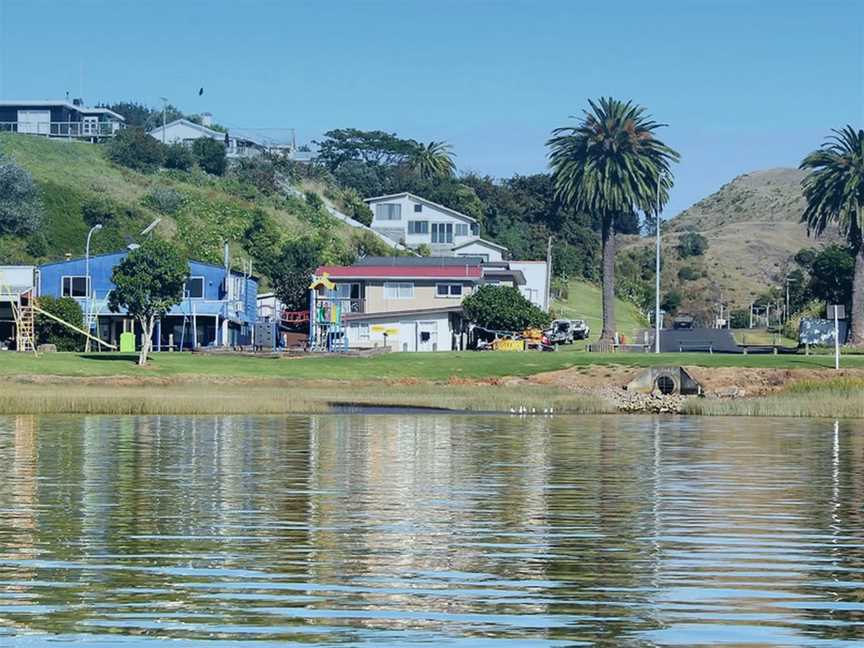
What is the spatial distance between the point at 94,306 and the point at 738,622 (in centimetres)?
10058

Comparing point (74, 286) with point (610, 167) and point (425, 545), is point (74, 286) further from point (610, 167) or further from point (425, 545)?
point (425, 545)

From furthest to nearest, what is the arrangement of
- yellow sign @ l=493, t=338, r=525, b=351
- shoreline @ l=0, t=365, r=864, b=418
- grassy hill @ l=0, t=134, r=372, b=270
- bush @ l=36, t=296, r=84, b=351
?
grassy hill @ l=0, t=134, r=372, b=270 < yellow sign @ l=493, t=338, r=525, b=351 < bush @ l=36, t=296, r=84, b=351 < shoreline @ l=0, t=365, r=864, b=418

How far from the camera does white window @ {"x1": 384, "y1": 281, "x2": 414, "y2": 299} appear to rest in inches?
4978

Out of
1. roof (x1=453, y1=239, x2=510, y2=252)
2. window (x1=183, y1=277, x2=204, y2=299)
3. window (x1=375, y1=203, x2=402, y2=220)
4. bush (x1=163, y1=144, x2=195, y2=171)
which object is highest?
bush (x1=163, y1=144, x2=195, y2=171)

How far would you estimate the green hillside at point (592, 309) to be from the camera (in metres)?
157

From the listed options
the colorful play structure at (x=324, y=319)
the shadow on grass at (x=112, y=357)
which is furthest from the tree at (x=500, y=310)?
the shadow on grass at (x=112, y=357)

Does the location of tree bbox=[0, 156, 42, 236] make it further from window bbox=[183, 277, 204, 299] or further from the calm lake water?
the calm lake water

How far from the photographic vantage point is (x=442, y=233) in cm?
17825

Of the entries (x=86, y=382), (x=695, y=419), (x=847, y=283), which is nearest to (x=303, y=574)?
(x=695, y=419)

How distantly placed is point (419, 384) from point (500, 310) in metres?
35.9

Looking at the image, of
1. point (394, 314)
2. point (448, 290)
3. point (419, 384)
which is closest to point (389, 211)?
point (448, 290)

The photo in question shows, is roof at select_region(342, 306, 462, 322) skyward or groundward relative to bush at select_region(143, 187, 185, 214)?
groundward

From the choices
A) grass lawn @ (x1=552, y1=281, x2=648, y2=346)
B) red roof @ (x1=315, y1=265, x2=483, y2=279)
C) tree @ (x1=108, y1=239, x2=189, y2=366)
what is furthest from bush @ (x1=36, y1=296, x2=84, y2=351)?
grass lawn @ (x1=552, y1=281, x2=648, y2=346)

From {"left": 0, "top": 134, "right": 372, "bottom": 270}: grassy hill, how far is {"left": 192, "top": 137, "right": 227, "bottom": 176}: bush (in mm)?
5776
